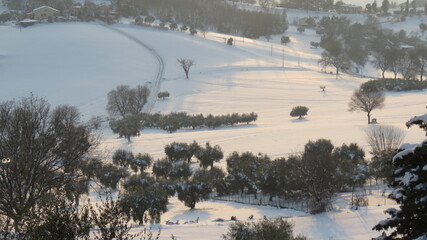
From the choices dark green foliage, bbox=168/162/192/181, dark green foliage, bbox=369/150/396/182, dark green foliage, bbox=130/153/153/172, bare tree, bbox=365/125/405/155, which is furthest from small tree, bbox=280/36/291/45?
dark green foliage, bbox=168/162/192/181

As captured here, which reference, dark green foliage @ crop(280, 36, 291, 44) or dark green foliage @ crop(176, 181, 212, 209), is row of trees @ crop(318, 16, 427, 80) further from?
dark green foliage @ crop(176, 181, 212, 209)

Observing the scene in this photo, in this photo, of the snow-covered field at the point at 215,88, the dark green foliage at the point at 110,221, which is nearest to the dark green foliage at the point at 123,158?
the snow-covered field at the point at 215,88

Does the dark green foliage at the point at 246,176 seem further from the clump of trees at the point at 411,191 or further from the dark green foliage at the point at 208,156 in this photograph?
the clump of trees at the point at 411,191

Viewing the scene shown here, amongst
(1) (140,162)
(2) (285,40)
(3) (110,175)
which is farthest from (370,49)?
(3) (110,175)

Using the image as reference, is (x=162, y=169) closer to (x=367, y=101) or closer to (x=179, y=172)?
(x=179, y=172)

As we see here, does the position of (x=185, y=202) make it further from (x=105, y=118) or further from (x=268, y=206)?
(x=105, y=118)
